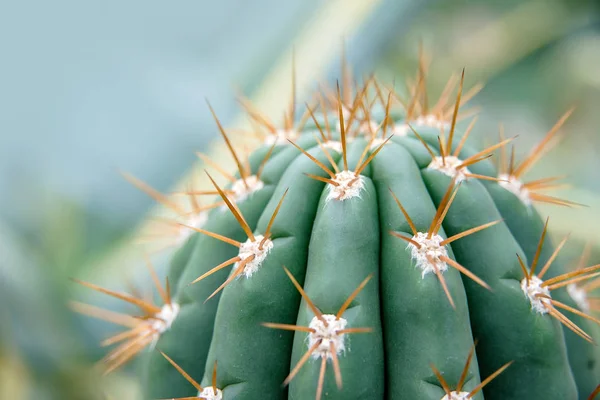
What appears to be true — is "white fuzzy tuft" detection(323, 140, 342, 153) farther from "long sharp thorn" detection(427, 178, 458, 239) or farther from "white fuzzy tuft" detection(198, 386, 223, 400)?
"white fuzzy tuft" detection(198, 386, 223, 400)

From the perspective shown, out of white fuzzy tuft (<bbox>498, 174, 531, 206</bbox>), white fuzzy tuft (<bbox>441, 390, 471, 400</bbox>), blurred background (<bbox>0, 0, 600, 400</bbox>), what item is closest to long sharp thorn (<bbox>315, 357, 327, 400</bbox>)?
white fuzzy tuft (<bbox>441, 390, 471, 400</bbox>)

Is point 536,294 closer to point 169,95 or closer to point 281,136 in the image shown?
point 281,136

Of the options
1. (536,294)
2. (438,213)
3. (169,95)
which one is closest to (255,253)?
(438,213)

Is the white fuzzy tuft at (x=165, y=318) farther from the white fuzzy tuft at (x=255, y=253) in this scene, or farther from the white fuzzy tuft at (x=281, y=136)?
the white fuzzy tuft at (x=281, y=136)

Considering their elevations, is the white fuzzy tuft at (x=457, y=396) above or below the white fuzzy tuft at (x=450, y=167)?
below

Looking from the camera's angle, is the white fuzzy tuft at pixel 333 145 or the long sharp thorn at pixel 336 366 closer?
the long sharp thorn at pixel 336 366

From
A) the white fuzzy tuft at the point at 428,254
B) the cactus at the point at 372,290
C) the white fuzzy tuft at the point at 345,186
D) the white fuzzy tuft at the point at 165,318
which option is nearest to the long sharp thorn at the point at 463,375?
the cactus at the point at 372,290
